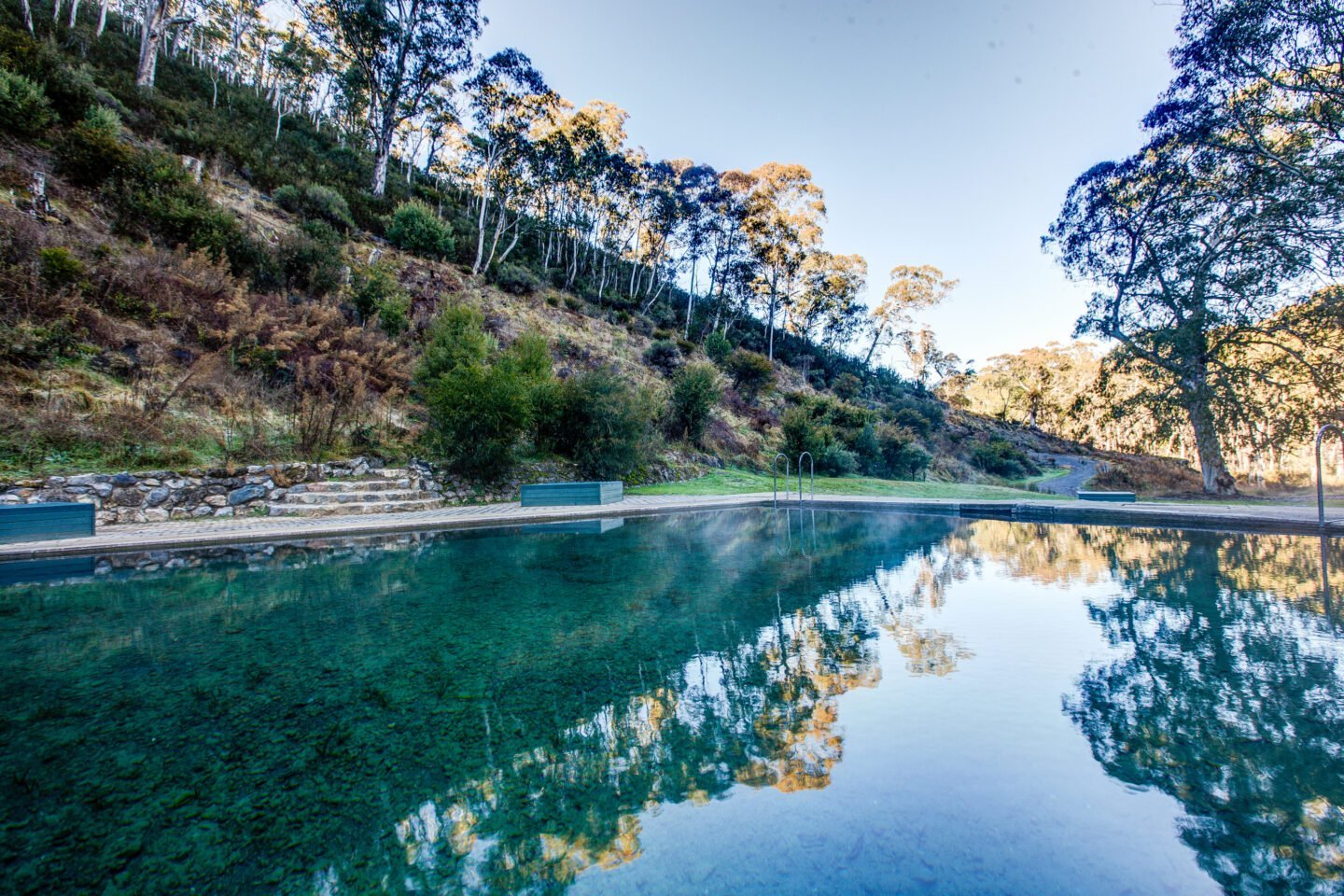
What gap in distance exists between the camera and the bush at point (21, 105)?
35.0 ft

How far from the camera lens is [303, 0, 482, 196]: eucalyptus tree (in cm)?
1900

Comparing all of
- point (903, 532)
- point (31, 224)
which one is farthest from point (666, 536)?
point (31, 224)

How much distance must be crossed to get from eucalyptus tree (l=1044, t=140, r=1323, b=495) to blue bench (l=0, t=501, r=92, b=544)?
1983 centimetres

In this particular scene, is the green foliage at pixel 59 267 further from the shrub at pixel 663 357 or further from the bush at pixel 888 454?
the bush at pixel 888 454

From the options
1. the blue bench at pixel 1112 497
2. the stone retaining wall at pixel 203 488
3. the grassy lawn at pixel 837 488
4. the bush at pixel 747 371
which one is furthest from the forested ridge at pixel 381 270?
the blue bench at pixel 1112 497

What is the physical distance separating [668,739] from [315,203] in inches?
782

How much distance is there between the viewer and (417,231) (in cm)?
1773

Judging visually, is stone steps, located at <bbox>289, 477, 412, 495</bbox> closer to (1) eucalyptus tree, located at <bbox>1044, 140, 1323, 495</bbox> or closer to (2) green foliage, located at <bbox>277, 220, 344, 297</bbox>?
(2) green foliage, located at <bbox>277, 220, 344, 297</bbox>

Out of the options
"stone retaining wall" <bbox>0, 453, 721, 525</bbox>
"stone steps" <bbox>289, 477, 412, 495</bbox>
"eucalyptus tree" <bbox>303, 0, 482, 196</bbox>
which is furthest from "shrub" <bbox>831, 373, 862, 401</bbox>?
"stone steps" <bbox>289, 477, 412, 495</bbox>

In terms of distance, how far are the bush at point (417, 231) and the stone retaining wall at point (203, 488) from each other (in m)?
11.1

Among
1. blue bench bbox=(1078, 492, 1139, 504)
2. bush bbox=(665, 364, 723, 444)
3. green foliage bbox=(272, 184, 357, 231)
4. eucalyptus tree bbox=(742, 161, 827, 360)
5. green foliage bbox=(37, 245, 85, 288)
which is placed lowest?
blue bench bbox=(1078, 492, 1139, 504)

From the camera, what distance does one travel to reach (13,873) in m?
1.48

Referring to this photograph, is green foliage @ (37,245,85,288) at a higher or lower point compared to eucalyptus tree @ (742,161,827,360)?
lower

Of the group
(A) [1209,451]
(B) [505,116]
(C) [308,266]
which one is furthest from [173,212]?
(A) [1209,451]
